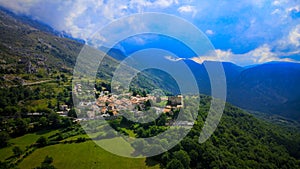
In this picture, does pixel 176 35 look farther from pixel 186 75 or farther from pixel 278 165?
pixel 278 165

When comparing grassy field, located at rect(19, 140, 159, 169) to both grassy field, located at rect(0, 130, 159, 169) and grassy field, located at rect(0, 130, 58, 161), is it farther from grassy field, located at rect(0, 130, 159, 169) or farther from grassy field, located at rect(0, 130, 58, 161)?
grassy field, located at rect(0, 130, 58, 161)

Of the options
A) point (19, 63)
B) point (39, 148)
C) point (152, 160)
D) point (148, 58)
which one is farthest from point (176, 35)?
point (19, 63)

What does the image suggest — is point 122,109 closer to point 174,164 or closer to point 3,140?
point 3,140

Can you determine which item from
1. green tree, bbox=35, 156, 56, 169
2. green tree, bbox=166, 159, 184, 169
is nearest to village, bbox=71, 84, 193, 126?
green tree, bbox=166, 159, 184, 169

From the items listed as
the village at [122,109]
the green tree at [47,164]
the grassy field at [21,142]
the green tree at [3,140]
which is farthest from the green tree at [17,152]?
the village at [122,109]

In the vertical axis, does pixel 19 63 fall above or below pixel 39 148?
above

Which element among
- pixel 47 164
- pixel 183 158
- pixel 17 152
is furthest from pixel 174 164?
pixel 17 152

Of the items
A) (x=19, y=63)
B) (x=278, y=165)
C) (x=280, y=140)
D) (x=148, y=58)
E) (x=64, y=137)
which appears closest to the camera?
(x=148, y=58)

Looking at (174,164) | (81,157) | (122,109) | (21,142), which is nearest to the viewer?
(174,164)

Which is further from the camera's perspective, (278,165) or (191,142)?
(278,165)
